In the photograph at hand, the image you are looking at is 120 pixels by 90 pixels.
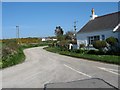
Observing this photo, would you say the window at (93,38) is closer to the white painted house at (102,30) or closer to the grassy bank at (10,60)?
the white painted house at (102,30)

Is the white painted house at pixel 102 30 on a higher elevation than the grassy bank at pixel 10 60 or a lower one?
higher

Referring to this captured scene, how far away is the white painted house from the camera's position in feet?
106

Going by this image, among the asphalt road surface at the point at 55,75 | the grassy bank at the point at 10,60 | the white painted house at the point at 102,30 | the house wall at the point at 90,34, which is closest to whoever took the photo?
the asphalt road surface at the point at 55,75

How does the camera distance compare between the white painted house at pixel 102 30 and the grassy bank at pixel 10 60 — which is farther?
the white painted house at pixel 102 30

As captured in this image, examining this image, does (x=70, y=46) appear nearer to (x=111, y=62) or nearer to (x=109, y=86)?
(x=111, y=62)

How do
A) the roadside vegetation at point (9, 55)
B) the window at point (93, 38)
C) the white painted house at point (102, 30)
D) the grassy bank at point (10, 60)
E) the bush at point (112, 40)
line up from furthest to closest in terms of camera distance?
the window at point (93, 38) < the white painted house at point (102, 30) < the bush at point (112, 40) < the roadside vegetation at point (9, 55) < the grassy bank at point (10, 60)

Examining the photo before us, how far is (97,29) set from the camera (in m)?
36.0

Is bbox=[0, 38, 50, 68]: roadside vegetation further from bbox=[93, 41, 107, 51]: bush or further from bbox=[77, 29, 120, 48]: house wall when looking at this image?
bbox=[77, 29, 120, 48]: house wall

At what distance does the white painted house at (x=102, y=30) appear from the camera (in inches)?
1275

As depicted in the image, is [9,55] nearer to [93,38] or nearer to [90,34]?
[93,38]

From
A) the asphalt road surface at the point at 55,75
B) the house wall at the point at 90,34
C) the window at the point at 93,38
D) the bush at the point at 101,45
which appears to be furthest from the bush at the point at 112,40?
the asphalt road surface at the point at 55,75

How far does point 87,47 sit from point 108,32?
5.73 meters

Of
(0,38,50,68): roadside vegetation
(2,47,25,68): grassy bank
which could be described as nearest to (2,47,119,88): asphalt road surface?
(2,47,25,68): grassy bank

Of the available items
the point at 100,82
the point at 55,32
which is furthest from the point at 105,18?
the point at 55,32
